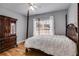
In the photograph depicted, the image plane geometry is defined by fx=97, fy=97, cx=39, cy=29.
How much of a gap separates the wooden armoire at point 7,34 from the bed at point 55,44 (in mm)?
354

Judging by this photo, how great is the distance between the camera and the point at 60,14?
2.05m

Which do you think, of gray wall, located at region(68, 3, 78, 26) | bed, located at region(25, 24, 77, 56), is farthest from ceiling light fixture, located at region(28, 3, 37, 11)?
gray wall, located at region(68, 3, 78, 26)

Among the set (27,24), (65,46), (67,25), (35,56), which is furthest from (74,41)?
(27,24)

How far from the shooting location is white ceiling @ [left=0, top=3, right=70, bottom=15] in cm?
206

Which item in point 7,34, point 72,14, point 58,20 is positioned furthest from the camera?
point 7,34

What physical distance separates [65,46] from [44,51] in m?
0.47

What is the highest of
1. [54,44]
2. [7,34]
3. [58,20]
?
[58,20]

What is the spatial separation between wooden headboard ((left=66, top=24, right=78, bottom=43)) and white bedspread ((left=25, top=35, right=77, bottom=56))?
0.09 m

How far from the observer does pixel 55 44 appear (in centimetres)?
201

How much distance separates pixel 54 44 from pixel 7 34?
3.49 feet

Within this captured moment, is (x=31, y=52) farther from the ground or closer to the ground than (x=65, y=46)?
closer to the ground

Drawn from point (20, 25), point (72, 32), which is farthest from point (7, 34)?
point (72, 32)

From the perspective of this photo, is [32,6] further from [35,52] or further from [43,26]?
[35,52]

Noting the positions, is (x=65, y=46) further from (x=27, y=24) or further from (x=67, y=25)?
(x=27, y=24)
